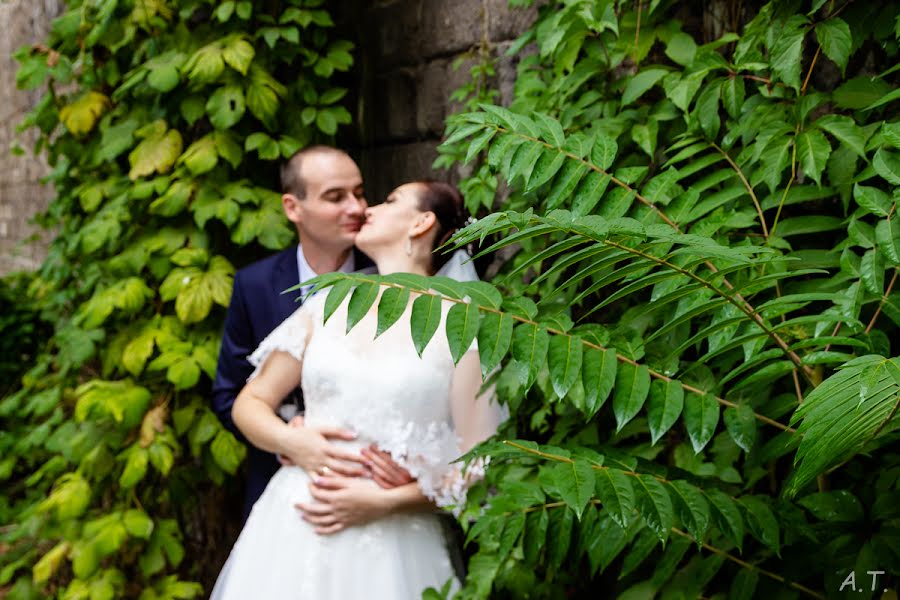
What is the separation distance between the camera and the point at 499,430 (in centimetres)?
221

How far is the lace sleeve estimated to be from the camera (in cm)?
240

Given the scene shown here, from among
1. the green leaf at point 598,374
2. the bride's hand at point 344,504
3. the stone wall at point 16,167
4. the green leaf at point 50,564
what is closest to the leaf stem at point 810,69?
the green leaf at point 598,374

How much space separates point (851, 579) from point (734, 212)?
0.71m

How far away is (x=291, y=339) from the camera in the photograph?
2.41 m

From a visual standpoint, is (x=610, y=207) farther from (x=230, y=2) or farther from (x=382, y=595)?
(x=230, y=2)

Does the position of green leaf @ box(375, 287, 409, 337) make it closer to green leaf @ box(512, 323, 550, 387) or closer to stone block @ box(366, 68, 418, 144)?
green leaf @ box(512, 323, 550, 387)

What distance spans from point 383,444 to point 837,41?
1385mm

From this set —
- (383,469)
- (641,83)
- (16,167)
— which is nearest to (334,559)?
(383,469)

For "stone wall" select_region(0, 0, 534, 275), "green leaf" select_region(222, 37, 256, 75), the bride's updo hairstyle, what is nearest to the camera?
the bride's updo hairstyle

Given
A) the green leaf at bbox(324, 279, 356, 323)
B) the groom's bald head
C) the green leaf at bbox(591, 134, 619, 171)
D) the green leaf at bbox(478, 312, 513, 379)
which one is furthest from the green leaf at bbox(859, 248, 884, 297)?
the groom's bald head

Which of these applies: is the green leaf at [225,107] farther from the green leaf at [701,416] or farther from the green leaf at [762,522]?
the green leaf at [762,522]

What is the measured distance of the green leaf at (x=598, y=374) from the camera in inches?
52.8

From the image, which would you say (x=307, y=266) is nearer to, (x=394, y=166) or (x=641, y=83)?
(x=394, y=166)

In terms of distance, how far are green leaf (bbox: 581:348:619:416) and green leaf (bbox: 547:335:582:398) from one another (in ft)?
0.08
